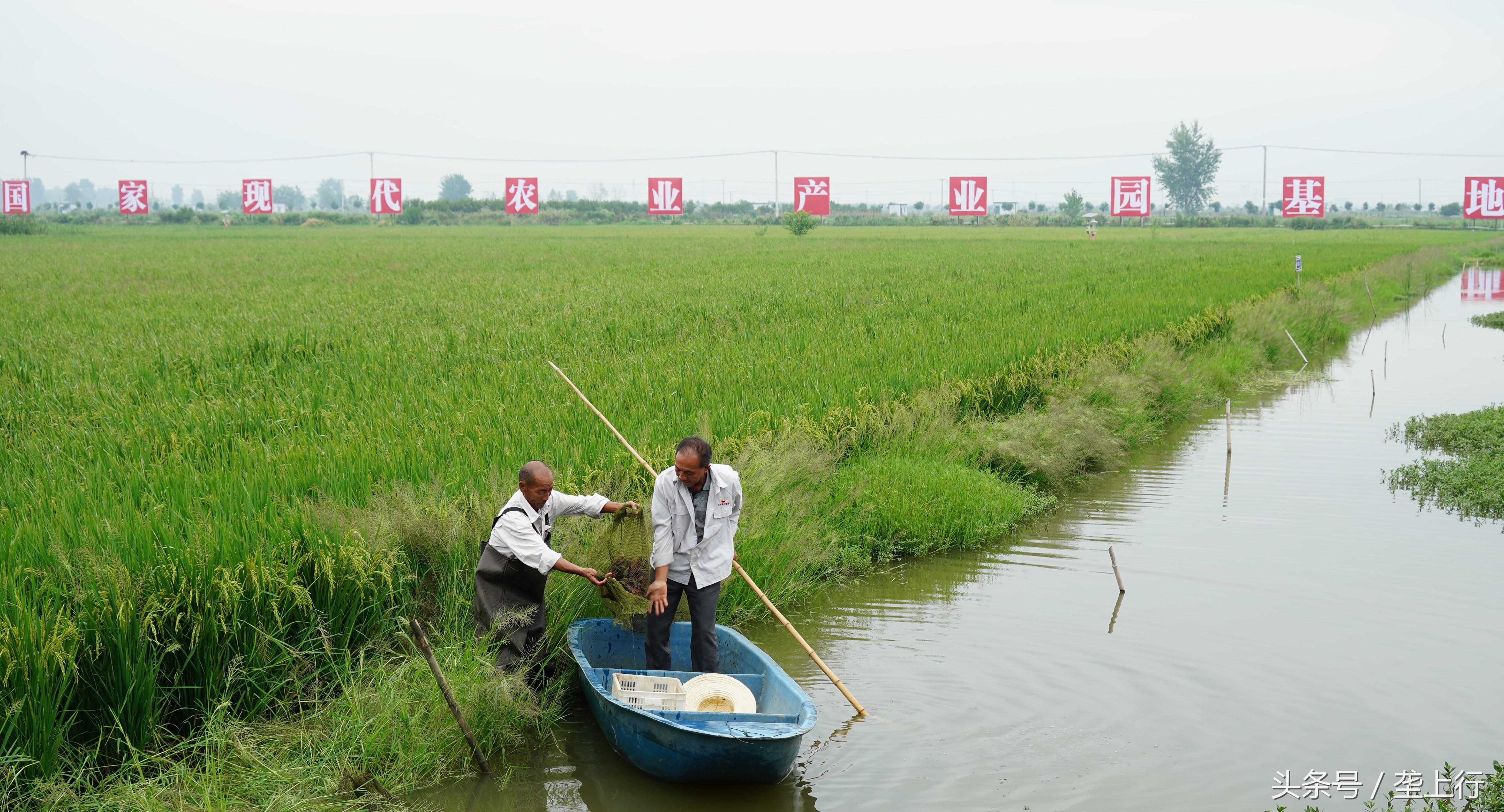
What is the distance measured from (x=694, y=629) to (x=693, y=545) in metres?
0.42

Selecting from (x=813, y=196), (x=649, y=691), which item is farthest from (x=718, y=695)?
(x=813, y=196)

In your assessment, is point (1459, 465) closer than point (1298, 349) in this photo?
Yes

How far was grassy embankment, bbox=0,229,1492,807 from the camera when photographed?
411 centimetres

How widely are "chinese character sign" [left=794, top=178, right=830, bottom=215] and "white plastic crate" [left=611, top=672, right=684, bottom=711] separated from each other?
56598 millimetres

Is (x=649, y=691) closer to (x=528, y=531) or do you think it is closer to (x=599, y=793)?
(x=599, y=793)

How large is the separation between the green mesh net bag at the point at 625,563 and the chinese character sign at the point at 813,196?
56001mm

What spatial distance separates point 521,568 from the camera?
471 centimetres

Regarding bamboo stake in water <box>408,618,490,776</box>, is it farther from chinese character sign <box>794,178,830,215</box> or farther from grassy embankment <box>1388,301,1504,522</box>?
chinese character sign <box>794,178,830,215</box>

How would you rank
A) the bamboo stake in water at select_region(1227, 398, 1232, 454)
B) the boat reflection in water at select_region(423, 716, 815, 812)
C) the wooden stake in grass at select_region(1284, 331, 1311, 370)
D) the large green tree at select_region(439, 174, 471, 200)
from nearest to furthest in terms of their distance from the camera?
the boat reflection in water at select_region(423, 716, 815, 812), the bamboo stake in water at select_region(1227, 398, 1232, 454), the wooden stake in grass at select_region(1284, 331, 1311, 370), the large green tree at select_region(439, 174, 471, 200)

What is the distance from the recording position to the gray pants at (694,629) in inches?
194

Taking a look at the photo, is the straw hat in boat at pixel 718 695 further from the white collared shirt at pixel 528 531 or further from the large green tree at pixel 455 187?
the large green tree at pixel 455 187

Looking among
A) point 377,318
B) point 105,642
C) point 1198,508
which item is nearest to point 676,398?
point 1198,508

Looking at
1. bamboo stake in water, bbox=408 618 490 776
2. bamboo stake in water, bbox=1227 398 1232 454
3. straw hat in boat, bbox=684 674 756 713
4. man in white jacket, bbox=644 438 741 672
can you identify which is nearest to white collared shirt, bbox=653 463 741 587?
man in white jacket, bbox=644 438 741 672

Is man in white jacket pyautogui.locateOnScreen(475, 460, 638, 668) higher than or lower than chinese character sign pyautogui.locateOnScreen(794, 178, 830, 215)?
lower
